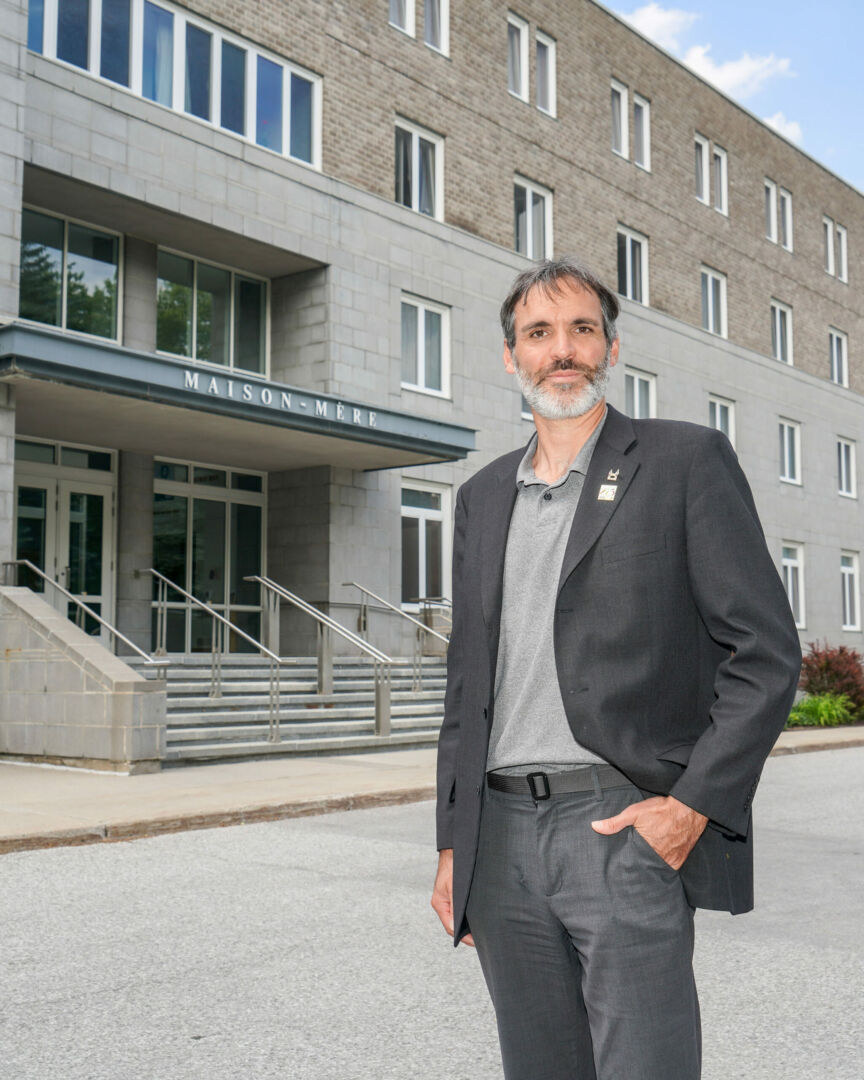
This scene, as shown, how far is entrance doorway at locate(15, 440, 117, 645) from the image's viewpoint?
59.9 ft

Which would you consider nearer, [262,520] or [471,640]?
[471,640]

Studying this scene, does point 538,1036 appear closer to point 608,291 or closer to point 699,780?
point 699,780

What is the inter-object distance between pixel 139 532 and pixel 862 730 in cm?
1267

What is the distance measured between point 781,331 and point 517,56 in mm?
12561

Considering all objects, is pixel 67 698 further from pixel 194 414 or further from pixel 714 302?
pixel 714 302

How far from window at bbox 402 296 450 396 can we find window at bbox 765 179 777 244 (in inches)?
583

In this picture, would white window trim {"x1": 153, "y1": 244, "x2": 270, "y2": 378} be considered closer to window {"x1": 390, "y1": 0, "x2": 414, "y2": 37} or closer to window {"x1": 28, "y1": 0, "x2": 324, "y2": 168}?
window {"x1": 28, "y1": 0, "x2": 324, "y2": 168}

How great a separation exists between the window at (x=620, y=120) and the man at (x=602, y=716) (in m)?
27.8

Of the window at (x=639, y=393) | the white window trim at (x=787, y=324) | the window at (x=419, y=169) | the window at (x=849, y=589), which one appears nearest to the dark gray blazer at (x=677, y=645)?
the window at (x=419, y=169)

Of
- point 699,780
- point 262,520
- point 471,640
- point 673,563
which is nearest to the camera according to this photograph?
point 699,780

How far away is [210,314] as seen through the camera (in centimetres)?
2083

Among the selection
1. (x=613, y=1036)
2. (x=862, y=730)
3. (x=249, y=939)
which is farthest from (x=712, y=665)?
(x=862, y=730)

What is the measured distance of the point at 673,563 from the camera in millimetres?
2422

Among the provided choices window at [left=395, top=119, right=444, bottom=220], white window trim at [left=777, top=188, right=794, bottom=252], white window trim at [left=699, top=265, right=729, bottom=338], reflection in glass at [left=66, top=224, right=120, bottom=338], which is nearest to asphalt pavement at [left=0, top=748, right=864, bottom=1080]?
reflection in glass at [left=66, top=224, right=120, bottom=338]
